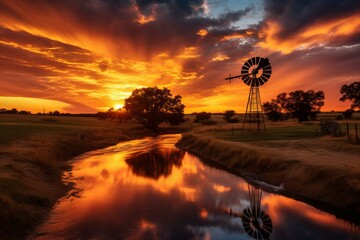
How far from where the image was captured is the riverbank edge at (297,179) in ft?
49.8

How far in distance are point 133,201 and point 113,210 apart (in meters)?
2.11

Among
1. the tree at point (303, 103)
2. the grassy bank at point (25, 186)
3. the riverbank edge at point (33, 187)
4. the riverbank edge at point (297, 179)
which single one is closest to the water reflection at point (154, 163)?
the riverbank edge at point (297, 179)

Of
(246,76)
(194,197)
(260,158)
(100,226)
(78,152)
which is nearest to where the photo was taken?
(100,226)

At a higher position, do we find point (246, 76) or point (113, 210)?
point (246, 76)

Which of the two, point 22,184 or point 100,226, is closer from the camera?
point 100,226

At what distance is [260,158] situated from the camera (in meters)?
25.3

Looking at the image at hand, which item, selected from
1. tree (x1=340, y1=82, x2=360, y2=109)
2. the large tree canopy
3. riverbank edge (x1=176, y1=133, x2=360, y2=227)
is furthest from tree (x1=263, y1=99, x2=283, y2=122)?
riverbank edge (x1=176, y1=133, x2=360, y2=227)

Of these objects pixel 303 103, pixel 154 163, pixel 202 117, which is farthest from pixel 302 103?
pixel 154 163

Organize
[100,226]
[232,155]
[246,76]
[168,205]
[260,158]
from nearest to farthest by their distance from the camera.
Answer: [100,226]
[168,205]
[260,158]
[232,155]
[246,76]

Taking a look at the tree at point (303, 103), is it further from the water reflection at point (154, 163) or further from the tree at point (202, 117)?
the water reflection at point (154, 163)

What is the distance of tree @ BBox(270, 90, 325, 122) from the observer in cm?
9741

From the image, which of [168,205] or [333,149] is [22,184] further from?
[333,149]

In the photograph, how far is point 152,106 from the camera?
293ft

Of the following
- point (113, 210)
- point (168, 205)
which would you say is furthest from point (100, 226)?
point (168, 205)
